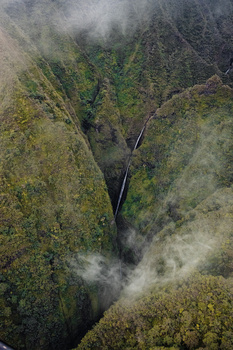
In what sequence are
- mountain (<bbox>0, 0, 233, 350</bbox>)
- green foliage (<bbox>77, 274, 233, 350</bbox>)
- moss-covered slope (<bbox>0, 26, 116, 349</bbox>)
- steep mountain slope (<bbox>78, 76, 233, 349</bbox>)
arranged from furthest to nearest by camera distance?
moss-covered slope (<bbox>0, 26, 116, 349</bbox>) → mountain (<bbox>0, 0, 233, 350</bbox>) → steep mountain slope (<bbox>78, 76, 233, 349</bbox>) → green foliage (<bbox>77, 274, 233, 350</bbox>)

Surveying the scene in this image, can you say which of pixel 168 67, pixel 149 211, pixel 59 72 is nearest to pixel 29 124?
pixel 59 72

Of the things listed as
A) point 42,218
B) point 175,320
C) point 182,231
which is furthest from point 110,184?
point 175,320

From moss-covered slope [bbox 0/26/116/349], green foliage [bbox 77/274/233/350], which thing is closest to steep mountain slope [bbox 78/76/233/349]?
green foliage [bbox 77/274/233/350]

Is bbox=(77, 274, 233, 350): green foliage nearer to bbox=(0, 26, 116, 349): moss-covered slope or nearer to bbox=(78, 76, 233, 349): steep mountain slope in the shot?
bbox=(78, 76, 233, 349): steep mountain slope

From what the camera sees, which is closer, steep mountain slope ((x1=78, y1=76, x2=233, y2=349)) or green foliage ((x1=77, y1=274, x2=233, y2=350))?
green foliage ((x1=77, y1=274, x2=233, y2=350))

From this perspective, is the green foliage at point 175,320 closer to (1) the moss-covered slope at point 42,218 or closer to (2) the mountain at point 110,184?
(2) the mountain at point 110,184

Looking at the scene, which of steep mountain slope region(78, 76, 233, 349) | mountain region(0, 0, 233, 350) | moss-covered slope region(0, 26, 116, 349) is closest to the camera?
steep mountain slope region(78, 76, 233, 349)

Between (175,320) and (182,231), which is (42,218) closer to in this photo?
(182,231)

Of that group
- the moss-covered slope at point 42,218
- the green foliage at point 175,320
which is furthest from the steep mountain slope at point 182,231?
the moss-covered slope at point 42,218
